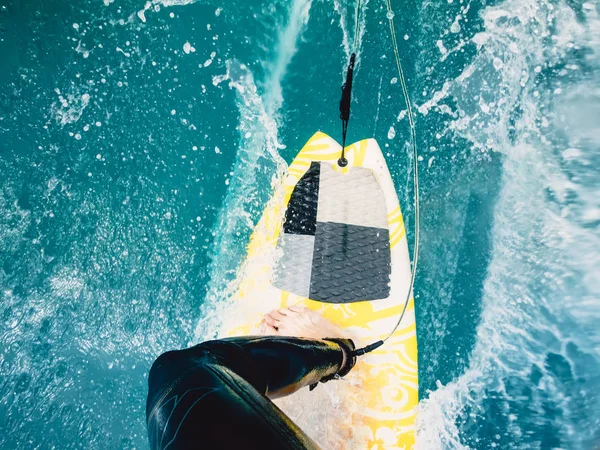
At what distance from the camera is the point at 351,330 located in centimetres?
181

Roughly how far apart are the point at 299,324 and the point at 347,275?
317 millimetres

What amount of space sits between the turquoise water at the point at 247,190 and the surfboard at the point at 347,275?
0.12 metres

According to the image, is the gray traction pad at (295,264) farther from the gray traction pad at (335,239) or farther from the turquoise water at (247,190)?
the turquoise water at (247,190)

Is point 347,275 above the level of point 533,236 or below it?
below

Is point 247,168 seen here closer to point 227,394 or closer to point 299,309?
point 299,309

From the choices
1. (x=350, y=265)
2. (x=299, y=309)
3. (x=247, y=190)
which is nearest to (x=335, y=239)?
(x=350, y=265)

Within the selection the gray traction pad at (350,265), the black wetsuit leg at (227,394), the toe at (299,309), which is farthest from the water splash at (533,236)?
the black wetsuit leg at (227,394)

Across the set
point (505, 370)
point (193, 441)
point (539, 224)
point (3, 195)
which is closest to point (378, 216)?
point (539, 224)

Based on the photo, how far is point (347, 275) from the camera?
1.83 metres

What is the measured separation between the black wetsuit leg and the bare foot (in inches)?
18.2

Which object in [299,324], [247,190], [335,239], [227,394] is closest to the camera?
[227,394]

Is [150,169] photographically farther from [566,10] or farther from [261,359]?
[566,10]

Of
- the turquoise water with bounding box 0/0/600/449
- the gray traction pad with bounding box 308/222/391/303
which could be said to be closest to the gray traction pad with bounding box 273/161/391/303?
the gray traction pad with bounding box 308/222/391/303

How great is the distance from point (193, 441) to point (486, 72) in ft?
6.66
